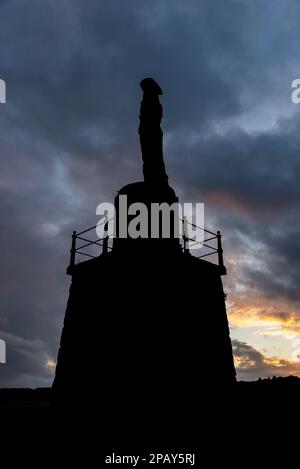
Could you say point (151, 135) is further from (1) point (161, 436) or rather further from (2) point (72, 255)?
(1) point (161, 436)

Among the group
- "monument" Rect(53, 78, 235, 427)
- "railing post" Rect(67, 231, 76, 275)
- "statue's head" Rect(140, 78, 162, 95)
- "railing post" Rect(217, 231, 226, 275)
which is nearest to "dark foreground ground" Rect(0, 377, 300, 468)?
"monument" Rect(53, 78, 235, 427)

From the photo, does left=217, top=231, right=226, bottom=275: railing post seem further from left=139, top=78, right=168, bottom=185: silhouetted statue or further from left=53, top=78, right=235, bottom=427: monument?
left=139, top=78, right=168, bottom=185: silhouetted statue

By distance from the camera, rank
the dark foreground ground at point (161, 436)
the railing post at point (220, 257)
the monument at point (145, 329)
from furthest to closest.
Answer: the railing post at point (220, 257) < the monument at point (145, 329) < the dark foreground ground at point (161, 436)

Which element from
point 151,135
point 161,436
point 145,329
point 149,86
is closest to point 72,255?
point 145,329

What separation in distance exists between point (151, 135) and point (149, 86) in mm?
1937

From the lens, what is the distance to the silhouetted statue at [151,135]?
12.9 m

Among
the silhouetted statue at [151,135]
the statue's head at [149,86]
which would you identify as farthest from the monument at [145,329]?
the statue's head at [149,86]

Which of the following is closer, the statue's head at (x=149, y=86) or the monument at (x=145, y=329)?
the monument at (x=145, y=329)

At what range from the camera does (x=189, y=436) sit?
32.6 ft

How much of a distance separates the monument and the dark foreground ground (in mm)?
211

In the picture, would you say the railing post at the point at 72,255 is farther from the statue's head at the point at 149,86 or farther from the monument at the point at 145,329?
the statue's head at the point at 149,86

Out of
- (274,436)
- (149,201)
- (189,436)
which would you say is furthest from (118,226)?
(274,436)

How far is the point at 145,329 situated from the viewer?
10664 mm
